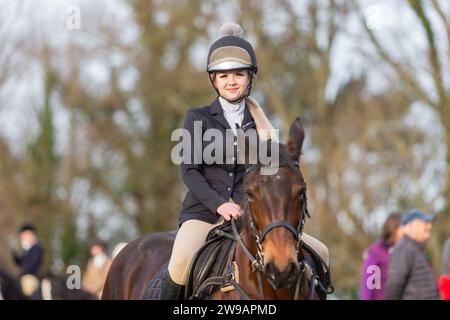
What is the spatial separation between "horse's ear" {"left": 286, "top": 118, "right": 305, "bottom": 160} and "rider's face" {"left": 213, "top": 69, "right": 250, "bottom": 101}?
995 millimetres

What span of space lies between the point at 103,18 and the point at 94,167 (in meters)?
6.35

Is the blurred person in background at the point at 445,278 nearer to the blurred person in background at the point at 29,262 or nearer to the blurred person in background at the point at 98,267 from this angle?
the blurred person in background at the point at 98,267

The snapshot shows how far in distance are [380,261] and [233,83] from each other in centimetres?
566

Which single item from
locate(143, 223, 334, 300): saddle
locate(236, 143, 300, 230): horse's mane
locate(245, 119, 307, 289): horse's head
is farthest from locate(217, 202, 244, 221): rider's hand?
locate(245, 119, 307, 289): horse's head

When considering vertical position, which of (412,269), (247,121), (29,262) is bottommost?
(29,262)

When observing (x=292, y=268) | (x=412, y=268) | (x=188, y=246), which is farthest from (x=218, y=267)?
(x=412, y=268)

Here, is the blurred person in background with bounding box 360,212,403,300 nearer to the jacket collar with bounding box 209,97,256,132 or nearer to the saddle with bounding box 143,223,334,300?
the saddle with bounding box 143,223,334,300

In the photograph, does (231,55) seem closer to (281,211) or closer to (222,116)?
(222,116)

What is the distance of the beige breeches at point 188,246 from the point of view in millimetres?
7728

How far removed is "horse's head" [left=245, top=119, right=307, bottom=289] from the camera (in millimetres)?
6340

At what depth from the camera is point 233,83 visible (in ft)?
25.2

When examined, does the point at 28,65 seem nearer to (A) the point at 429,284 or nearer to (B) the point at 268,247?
(A) the point at 429,284

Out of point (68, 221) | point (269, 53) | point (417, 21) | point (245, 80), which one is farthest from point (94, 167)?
point (245, 80)

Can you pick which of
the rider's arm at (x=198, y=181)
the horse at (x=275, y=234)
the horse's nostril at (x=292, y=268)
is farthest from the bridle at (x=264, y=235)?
the rider's arm at (x=198, y=181)
